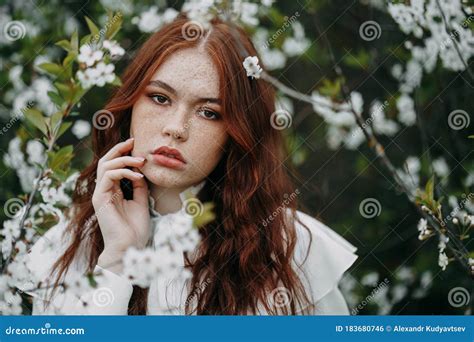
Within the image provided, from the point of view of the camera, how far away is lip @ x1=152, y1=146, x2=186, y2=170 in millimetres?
1844

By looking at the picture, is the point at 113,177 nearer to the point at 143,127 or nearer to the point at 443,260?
the point at 143,127

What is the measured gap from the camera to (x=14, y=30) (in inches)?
84.0

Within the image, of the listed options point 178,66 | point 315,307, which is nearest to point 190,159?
point 178,66

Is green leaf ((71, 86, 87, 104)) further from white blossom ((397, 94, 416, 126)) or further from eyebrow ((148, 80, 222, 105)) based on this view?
white blossom ((397, 94, 416, 126))

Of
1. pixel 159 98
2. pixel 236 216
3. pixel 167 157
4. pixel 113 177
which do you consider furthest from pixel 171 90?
pixel 236 216

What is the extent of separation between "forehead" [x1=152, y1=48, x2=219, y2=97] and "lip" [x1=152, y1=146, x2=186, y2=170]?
0.16 meters

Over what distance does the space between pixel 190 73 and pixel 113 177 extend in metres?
0.36

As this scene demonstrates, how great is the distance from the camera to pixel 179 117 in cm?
182

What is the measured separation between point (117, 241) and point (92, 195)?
0.25m

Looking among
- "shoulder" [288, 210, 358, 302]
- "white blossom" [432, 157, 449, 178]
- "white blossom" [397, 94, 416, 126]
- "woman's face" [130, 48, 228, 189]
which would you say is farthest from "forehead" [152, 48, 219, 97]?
"white blossom" [432, 157, 449, 178]

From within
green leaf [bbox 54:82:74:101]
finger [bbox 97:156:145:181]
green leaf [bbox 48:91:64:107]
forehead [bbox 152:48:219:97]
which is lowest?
finger [bbox 97:156:145:181]

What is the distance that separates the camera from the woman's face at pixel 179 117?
1819mm

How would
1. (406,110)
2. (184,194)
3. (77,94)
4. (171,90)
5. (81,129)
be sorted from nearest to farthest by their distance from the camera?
1. (77,94)
2. (171,90)
3. (184,194)
4. (81,129)
5. (406,110)

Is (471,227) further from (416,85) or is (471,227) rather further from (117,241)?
(117,241)
